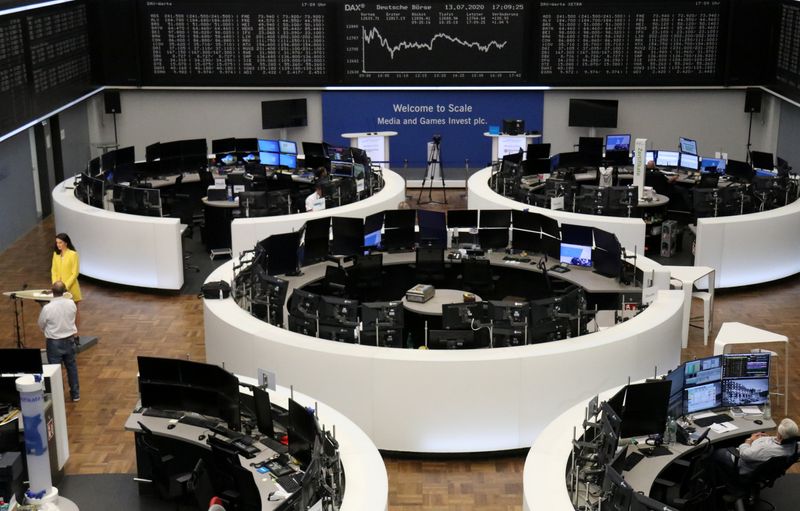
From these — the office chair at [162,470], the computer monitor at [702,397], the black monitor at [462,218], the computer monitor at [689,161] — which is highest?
the black monitor at [462,218]

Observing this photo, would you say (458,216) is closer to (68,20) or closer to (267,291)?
(267,291)

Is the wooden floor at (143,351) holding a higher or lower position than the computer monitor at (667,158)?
lower

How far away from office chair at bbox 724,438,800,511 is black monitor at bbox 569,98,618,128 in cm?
1210

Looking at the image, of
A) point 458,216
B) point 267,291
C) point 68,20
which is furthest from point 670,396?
point 68,20

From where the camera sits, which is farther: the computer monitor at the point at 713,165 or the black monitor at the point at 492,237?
the computer monitor at the point at 713,165

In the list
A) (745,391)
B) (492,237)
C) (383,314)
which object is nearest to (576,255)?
(492,237)

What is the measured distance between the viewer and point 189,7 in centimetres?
1934

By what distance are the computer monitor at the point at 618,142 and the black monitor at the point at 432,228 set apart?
21.0 feet

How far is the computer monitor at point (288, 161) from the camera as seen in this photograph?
17.4 m

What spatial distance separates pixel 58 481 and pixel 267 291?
2808mm

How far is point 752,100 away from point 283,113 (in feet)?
28.5

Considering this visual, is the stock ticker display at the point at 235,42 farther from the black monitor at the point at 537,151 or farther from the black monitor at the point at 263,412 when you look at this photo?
the black monitor at the point at 263,412

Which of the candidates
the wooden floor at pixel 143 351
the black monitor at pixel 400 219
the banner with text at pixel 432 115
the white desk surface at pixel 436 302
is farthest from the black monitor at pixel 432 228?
the banner with text at pixel 432 115

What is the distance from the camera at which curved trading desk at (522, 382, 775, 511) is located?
7.04 m
